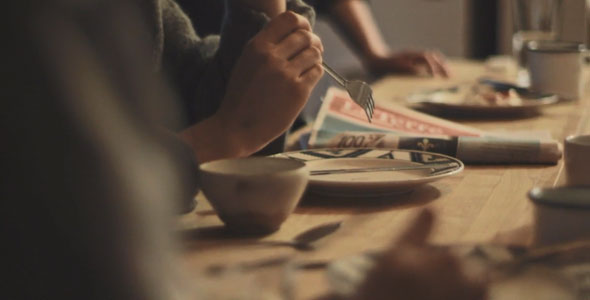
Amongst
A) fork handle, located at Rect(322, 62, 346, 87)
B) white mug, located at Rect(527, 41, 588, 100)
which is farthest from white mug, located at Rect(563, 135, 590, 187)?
white mug, located at Rect(527, 41, 588, 100)

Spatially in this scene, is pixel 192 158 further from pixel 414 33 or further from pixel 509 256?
pixel 414 33

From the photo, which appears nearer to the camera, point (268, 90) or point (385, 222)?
point (385, 222)

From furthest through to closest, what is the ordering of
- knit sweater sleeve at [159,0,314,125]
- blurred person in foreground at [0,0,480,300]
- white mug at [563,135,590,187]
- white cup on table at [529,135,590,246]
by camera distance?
knit sweater sleeve at [159,0,314,125], white mug at [563,135,590,187], white cup on table at [529,135,590,246], blurred person in foreground at [0,0,480,300]

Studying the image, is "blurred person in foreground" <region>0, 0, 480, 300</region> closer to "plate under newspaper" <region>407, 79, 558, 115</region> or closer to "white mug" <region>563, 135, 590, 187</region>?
"white mug" <region>563, 135, 590, 187</region>

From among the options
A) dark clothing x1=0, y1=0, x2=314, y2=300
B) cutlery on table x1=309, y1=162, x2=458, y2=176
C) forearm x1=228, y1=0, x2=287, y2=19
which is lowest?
cutlery on table x1=309, y1=162, x2=458, y2=176

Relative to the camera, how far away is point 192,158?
0.75 meters

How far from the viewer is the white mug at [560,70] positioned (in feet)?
5.36

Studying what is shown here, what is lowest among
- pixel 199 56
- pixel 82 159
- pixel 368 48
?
pixel 368 48

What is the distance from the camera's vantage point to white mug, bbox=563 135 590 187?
2.73ft

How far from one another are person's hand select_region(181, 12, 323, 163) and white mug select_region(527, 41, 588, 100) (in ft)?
2.59

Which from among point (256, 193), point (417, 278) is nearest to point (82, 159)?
point (417, 278)

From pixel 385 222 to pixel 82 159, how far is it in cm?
45

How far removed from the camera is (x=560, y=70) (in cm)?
165

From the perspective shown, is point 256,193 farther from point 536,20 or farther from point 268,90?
point 536,20
